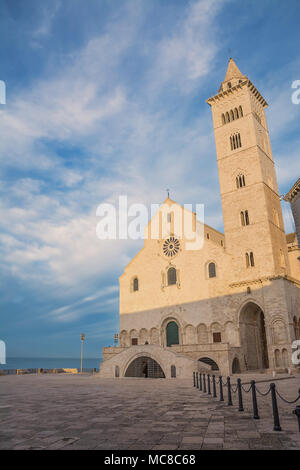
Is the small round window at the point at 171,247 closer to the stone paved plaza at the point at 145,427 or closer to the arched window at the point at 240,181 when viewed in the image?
the arched window at the point at 240,181

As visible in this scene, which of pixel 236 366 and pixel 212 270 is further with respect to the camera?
pixel 212 270

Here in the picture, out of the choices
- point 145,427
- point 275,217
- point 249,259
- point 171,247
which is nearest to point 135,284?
point 171,247

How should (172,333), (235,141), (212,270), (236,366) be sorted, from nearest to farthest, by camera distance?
1. (236,366)
2. (212,270)
3. (172,333)
4. (235,141)

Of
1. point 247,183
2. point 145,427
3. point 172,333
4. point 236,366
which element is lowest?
point 236,366

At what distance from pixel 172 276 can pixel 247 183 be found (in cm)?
1281

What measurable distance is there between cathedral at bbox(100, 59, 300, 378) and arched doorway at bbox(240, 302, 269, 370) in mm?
97

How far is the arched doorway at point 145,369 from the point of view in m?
32.4

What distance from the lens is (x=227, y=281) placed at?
112 ft

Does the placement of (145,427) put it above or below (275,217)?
below

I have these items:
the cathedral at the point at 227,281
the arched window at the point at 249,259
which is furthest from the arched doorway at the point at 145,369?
the arched window at the point at 249,259

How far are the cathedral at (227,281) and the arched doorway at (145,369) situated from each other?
0.09 m

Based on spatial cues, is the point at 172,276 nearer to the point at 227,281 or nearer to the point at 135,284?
the point at 135,284
